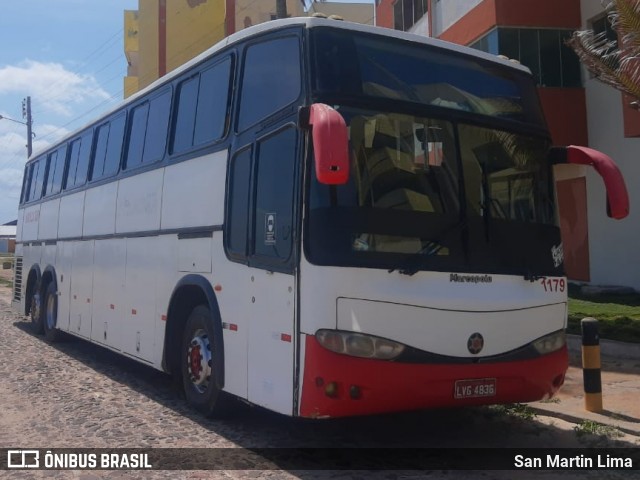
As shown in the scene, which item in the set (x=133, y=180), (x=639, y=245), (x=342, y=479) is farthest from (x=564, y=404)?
(x=639, y=245)

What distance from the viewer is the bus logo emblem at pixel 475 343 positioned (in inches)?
223

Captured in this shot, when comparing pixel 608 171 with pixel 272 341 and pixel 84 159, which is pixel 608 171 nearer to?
pixel 272 341

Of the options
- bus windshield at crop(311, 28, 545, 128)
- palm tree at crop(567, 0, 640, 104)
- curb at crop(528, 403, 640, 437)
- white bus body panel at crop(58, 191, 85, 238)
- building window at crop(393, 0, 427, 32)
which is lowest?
curb at crop(528, 403, 640, 437)

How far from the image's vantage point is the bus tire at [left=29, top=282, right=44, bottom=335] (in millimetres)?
14633

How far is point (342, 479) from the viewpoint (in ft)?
18.0

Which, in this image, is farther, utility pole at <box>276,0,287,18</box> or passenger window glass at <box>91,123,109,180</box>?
utility pole at <box>276,0,287,18</box>

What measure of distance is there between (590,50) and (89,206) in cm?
840

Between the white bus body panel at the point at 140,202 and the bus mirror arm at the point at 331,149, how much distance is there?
13.3 ft

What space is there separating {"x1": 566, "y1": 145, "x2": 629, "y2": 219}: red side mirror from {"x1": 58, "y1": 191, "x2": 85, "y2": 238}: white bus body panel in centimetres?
825

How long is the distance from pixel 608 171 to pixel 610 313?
7.64 m

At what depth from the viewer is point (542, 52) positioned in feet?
57.9

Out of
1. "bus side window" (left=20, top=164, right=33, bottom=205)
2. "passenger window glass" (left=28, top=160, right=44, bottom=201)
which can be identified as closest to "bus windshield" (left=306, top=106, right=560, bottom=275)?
"passenger window glass" (left=28, top=160, right=44, bottom=201)

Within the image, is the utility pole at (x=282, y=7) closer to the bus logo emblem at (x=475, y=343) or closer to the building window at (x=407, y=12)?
the building window at (x=407, y=12)

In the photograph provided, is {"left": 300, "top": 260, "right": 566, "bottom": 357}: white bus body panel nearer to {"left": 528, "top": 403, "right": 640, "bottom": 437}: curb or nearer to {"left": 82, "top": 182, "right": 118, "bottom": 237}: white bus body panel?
{"left": 528, "top": 403, "right": 640, "bottom": 437}: curb
